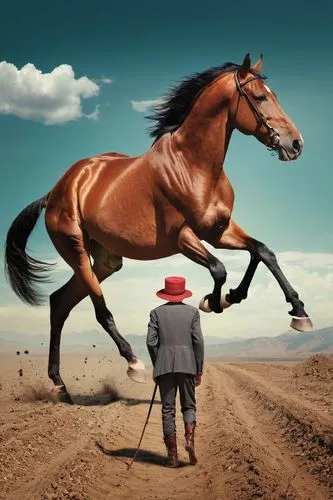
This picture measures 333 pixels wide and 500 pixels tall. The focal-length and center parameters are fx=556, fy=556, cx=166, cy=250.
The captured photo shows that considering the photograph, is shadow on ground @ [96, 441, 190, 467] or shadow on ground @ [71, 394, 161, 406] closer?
shadow on ground @ [96, 441, 190, 467]

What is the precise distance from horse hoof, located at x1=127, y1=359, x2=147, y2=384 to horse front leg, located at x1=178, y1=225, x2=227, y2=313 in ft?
3.53

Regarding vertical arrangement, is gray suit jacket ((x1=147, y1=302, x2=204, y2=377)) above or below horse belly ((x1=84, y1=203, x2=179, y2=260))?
below

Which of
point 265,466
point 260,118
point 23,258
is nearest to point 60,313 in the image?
point 23,258

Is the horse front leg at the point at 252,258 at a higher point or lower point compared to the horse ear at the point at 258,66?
lower

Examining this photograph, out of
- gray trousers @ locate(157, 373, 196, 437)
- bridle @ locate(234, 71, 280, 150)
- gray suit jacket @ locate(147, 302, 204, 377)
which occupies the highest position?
bridle @ locate(234, 71, 280, 150)

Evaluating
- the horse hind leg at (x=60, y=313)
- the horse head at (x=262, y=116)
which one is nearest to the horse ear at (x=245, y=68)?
the horse head at (x=262, y=116)

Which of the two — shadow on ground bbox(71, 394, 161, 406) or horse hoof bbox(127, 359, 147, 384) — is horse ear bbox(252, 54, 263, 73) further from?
shadow on ground bbox(71, 394, 161, 406)

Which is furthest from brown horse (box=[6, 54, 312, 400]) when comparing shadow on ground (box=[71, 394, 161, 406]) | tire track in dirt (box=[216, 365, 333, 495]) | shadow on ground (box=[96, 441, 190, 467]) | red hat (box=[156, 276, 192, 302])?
shadow on ground (box=[71, 394, 161, 406])

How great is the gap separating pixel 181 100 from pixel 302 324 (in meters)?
3.19

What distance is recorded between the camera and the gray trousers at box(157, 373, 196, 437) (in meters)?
5.14

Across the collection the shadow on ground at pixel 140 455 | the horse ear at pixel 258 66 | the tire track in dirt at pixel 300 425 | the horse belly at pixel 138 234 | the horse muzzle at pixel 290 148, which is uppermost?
the horse ear at pixel 258 66

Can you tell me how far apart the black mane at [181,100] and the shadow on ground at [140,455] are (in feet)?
12.5

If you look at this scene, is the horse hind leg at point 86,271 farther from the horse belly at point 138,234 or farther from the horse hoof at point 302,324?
A: the horse hoof at point 302,324

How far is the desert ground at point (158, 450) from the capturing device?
439cm
